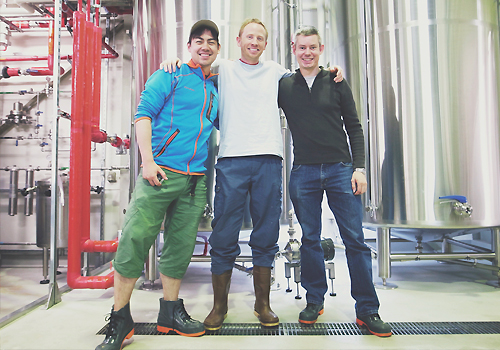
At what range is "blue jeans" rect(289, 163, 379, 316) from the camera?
1.53 meters

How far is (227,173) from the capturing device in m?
1.53

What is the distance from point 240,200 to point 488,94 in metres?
1.89

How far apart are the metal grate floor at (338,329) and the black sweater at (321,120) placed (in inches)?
31.9

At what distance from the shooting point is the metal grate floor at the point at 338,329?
1.50 metres

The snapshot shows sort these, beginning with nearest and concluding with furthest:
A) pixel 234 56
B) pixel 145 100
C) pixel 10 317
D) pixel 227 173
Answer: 1. pixel 145 100
2. pixel 227 173
3. pixel 10 317
4. pixel 234 56

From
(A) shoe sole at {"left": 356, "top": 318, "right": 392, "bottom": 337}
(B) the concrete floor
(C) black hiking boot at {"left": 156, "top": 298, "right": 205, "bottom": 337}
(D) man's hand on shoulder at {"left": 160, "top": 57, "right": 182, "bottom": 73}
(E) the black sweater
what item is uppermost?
(D) man's hand on shoulder at {"left": 160, "top": 57, "right": 182, "bottom": 73}

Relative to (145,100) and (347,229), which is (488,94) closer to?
(347,229)

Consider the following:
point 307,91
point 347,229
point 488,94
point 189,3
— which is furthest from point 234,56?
point 488,94

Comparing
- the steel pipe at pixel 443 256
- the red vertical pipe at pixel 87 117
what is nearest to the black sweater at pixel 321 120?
the steel pipe at pixel 443 256

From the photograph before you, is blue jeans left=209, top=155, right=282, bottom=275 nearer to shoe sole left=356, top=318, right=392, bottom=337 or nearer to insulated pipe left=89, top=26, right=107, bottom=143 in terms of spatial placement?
shoe sole left=356, top=318, right=392, bottom=337

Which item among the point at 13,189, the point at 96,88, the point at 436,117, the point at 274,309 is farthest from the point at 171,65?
the point at 13,189

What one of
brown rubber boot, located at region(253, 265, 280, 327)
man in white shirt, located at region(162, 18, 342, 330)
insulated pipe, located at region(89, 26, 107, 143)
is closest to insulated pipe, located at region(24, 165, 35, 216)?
insulated pipe, located at region(89, 26, 107, 143)

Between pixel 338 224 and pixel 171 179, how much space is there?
85 centimetres

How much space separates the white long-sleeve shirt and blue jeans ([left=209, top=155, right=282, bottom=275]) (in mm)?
55
